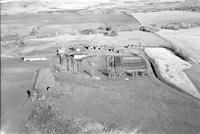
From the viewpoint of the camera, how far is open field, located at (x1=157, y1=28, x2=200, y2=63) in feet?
81.0

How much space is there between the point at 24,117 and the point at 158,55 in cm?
1450

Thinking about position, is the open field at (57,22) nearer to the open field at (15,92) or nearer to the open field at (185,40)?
the open field at (185,40)

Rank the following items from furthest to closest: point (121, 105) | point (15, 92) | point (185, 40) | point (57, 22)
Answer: point (57, 22) → point (185, 40) → point (15, 92) → point (121, 105)

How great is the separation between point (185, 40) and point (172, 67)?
8524 millimetres

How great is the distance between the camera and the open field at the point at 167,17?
38.9 m

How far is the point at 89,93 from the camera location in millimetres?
17984

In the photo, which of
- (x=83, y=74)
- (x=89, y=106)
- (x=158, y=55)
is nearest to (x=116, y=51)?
(x=158, y=55)

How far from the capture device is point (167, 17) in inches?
1642

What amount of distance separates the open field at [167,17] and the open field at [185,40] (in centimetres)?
580

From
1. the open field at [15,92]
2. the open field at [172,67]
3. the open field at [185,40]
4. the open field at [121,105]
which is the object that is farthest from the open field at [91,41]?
the open field at [121,105]

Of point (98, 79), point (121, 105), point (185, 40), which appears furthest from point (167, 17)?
point (121, 105)

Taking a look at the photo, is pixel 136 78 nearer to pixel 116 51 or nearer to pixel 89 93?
pixel 89 93

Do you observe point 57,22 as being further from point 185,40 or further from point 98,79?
point 98,79

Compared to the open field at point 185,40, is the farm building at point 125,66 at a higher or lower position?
lower
